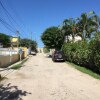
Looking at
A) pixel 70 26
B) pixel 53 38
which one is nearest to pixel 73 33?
pixel 70 26

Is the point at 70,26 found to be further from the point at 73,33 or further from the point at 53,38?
the point at 53,38

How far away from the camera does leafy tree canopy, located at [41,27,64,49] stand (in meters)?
58.6

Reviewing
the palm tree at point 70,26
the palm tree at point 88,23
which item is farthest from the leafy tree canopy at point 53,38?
the palm tree at point 88,23

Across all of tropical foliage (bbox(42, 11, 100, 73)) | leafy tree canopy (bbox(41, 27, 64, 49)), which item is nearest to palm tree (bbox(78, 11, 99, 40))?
tropical foliage (bbox(42, 11, 100, 73))

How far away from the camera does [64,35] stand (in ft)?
178

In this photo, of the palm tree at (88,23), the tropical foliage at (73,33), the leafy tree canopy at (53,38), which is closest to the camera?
the tropical foliage at (73,33)

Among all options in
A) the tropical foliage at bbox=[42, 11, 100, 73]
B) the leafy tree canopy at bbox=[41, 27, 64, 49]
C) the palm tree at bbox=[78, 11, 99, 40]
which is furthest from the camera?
the leafy tree canopy at bbox=[41, 27, 64, 49]

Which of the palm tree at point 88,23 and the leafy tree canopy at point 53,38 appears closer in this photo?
the palm tree at point 88,23

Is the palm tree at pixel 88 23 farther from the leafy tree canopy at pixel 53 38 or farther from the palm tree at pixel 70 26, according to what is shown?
the leafy tree canopy at pixel 53 38

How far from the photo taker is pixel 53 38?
60031 mm

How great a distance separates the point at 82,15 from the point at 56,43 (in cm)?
1652

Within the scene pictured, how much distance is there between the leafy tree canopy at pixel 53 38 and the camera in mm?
58603

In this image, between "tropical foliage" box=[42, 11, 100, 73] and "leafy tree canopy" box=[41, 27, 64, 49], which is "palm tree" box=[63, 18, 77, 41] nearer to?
"tropical foliage" box=[42, 11, 100, 73]

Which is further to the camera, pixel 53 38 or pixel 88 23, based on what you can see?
pixel 53 38
